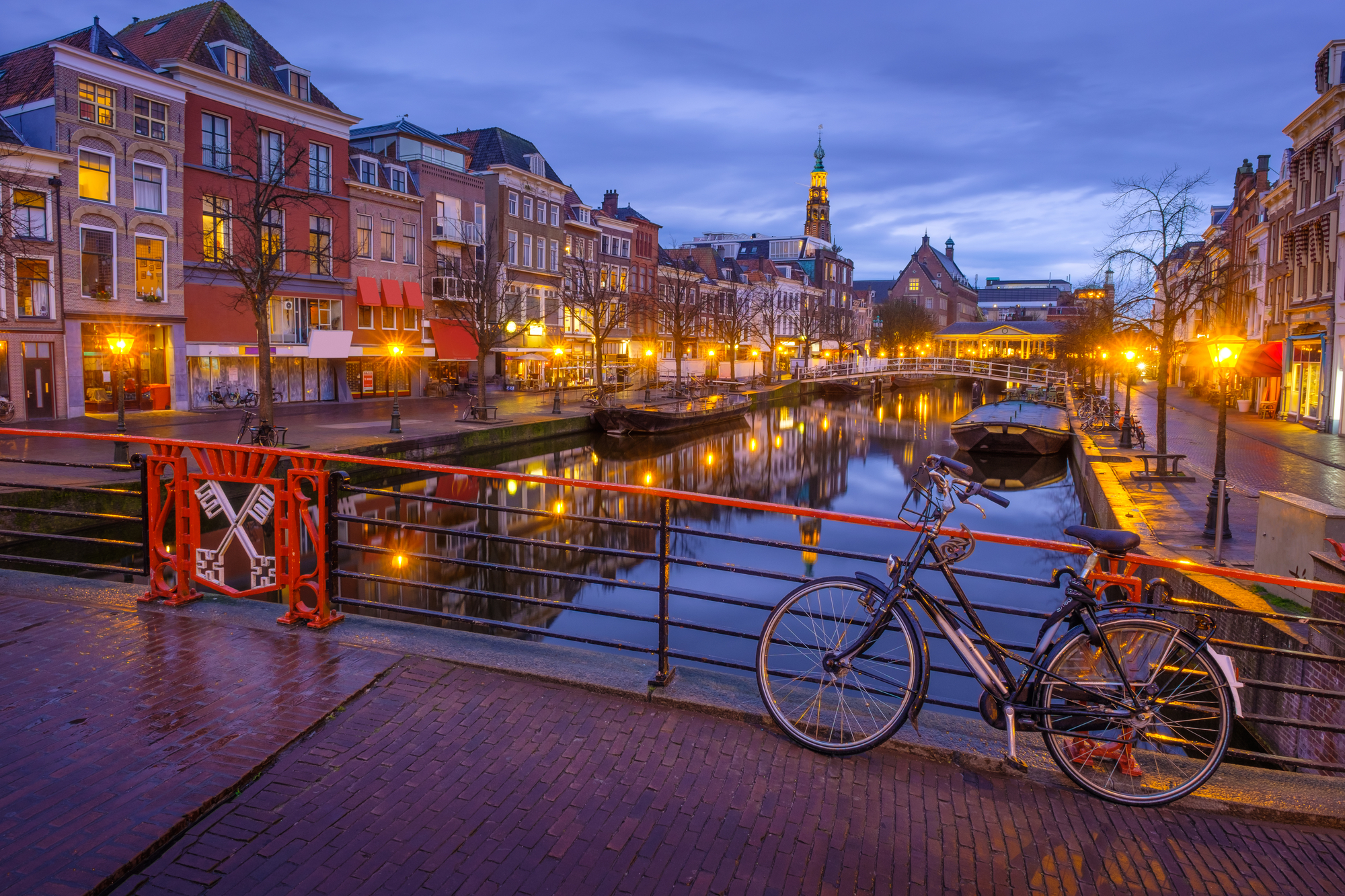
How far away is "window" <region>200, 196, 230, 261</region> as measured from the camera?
97.2ft

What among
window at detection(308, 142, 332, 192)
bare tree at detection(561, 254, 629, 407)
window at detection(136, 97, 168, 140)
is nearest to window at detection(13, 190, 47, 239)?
window at detection(136, 97, 168, 140)

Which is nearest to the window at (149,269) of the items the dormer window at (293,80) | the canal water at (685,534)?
the dormer window at (293,80)

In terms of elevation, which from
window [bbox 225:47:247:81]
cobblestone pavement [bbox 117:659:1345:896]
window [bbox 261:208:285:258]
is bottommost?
cobblestone pavement [bbox 117:659:1345:896]

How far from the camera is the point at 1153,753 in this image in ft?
12.8

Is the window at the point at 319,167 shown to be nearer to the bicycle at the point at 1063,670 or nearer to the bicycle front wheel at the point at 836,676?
the bicycle front wheel at the point at 836,676

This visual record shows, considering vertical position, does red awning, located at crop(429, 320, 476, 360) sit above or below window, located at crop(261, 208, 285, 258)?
below

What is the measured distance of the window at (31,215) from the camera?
2366 centimetres

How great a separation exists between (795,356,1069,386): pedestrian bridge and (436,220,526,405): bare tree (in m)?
28.0

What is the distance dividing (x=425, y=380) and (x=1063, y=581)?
40.2 m

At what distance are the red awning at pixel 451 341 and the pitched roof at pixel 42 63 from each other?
16148 mm

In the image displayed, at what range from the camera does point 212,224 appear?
3039cm

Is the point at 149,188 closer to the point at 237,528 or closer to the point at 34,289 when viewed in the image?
the point at 34,289

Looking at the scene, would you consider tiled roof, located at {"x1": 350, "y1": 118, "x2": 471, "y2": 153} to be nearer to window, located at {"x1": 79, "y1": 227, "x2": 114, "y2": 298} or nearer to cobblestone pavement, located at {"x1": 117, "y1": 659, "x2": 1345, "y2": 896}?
window, located at {"x1": 79, "y1": 227, "x2": 114, "y2": 298}

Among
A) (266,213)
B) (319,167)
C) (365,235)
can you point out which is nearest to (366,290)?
(365,235)
